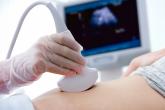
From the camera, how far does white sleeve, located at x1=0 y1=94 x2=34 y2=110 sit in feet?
2.40

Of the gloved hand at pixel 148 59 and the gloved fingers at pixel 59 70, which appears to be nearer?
the gloved fingers at pixel 59 70

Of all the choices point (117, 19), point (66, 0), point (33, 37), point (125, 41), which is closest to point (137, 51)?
point (125, 41)

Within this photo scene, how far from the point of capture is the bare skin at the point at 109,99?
0.75 m

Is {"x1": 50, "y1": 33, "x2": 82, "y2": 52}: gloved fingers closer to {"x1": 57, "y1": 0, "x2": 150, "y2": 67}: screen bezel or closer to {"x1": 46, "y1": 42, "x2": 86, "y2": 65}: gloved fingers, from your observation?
{"x1": 46, "y1": 42, "x2": 86, "y2": 65}: gloved fingers

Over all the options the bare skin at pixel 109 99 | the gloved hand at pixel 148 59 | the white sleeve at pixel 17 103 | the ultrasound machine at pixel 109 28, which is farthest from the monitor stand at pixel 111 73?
the white sleeve at pixel 17 103

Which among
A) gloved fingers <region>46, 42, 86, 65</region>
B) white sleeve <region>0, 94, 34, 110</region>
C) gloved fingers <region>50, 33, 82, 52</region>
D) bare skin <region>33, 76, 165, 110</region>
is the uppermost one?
gloved fingers <region>50, 33, 82, 52</region>

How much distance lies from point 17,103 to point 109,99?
0.22 meters

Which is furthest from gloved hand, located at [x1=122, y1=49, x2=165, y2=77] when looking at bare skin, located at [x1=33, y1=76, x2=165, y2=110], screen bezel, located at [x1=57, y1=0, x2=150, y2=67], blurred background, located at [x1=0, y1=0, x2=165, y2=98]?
blurred background, located at [x1=0, y1=0, x2=165, y2=98]

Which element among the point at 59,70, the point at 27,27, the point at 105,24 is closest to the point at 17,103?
the point at 59,70

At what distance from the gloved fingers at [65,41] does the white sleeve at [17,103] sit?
17 cm

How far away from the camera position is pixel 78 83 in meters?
0.81

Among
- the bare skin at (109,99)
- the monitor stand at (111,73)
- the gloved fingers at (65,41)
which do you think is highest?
the gloved fingers at (65,41)

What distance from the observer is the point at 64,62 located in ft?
2.64

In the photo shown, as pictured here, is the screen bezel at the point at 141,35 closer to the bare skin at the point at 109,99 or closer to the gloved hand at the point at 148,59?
the gloved hand at the point at 148,59
